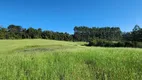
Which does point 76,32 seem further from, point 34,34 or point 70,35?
point 34,34

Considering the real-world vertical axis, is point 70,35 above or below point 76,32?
below

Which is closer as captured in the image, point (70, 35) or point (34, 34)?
point (34, 34)

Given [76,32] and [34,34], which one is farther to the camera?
[76,32]

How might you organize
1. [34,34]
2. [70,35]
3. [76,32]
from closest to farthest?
[34,34] < [70,35] < [76,32]

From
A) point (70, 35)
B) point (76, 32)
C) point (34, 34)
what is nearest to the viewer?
point (34, 34)

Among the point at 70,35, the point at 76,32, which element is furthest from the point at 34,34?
the point at 76,32

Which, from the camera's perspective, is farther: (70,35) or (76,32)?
(76,32)

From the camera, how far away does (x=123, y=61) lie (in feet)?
24.8

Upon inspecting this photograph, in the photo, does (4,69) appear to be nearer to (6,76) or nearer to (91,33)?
(6,76)

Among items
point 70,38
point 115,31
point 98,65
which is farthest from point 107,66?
point 115,31

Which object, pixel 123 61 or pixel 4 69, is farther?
pixel 123 61

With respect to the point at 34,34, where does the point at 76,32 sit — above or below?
above

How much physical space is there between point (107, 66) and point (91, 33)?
11112cm

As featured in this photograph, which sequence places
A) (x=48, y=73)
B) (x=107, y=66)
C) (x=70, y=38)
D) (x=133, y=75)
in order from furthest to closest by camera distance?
(x=70, y=38), (x=107, y=66), (x=48, y=73), (x=133, y=75)
